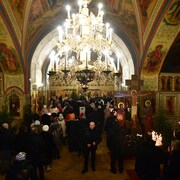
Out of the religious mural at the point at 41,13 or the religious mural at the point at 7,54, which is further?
the religious mural at the point at 41,13

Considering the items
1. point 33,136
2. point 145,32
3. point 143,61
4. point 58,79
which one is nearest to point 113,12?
point 145,32

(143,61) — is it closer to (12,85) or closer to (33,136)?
(12,85)

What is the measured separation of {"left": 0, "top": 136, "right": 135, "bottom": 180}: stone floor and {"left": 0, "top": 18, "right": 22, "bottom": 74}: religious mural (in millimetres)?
6131

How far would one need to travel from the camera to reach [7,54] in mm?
11164

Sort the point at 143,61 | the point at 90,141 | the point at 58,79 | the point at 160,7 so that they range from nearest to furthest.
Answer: the point at 90,141 < the point at 160,7 < the point at 143,61 < the point at 58,79

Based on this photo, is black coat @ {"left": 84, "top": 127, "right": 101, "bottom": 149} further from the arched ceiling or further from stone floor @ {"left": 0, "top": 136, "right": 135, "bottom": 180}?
the arched ceiling

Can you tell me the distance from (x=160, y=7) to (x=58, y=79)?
15154 millimetres

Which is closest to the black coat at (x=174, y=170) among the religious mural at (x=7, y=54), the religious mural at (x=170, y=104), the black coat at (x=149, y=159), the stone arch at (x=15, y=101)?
the black coat at (x=149, y=159)

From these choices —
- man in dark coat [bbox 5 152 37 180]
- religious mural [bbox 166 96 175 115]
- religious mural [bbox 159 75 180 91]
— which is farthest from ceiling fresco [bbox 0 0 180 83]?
man in dark coat [bbox 5 152 37 180]

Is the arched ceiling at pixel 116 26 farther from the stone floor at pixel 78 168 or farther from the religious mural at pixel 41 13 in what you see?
the stone floor at pixel 78 168

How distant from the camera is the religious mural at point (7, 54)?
10164mm

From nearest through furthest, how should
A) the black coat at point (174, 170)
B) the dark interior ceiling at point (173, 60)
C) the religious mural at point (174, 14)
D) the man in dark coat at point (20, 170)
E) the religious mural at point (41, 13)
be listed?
the man in dark coat at point (20, 170) → the black coat at point (174, 170) → the religious mural at point (174, 14) → the religious mural at point (41, 13) → the dark interior ceiling at point (173, 60)

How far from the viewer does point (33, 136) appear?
198 inches

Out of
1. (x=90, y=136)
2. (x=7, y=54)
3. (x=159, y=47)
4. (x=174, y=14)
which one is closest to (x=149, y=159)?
(x=90, y=136)
